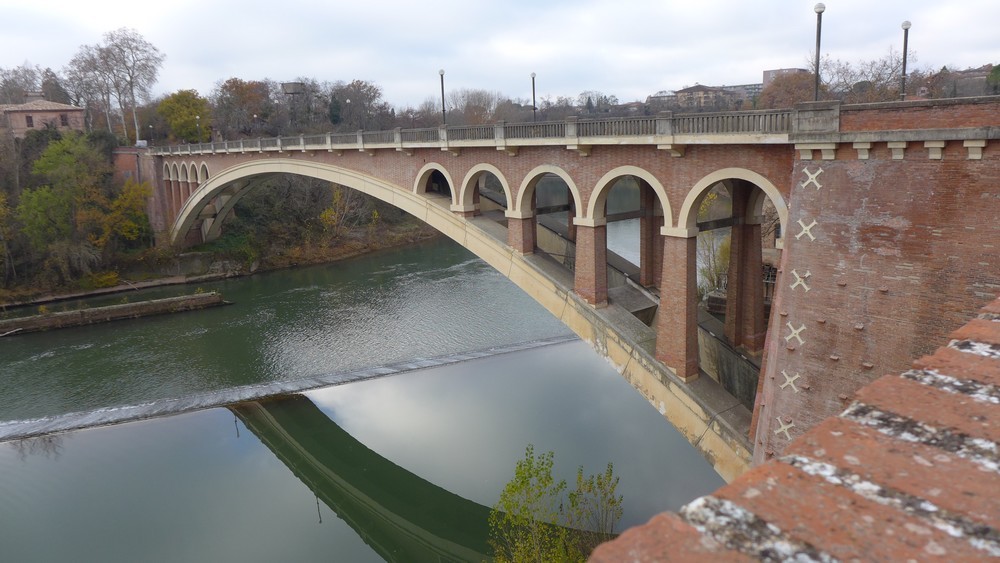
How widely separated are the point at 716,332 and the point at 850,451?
10.8 metres

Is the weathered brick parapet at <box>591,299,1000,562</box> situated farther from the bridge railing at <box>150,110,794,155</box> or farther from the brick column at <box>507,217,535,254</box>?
the brick column at <box>507,217,535,254</box>

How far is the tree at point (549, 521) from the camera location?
8.84 m

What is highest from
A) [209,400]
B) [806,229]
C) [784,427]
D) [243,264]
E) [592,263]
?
[806,229]

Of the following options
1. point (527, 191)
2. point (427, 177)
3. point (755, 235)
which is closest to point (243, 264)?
point (427, 177)

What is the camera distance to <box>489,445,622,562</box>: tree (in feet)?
29.0

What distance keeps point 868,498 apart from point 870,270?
21.4 ft

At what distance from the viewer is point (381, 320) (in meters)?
22.9

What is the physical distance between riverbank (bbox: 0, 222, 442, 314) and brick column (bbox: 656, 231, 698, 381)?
26729 millimetres

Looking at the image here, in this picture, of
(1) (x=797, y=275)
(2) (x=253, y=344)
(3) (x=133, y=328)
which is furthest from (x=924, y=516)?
(3) (x=133, y=328)

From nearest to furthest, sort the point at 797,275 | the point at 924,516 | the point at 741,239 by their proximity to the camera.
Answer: the point at 924,516 → the point at 797,275 → the point at 741,239

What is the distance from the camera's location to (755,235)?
1156 centimetres

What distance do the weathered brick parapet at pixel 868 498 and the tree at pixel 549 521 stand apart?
287 inches

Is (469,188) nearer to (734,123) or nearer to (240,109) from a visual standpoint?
(734,123)

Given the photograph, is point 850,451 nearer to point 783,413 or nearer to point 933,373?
point 933,373
